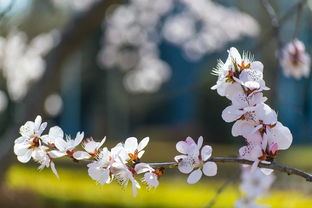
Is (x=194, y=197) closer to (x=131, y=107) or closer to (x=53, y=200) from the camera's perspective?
(x=53, y=200)

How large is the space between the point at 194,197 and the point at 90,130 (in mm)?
14613

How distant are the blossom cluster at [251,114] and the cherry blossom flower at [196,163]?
69 mm

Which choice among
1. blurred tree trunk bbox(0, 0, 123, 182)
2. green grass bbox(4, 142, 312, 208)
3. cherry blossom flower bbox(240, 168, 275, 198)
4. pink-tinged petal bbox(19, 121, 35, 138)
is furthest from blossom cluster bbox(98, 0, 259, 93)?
pink-tinged petal bbox(19, 121, 35, 138)

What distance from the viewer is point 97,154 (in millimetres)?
1274

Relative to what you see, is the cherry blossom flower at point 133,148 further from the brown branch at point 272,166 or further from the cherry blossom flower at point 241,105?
the cherry blossom flower at point 241,105

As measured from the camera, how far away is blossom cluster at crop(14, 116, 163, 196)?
48.4 inches

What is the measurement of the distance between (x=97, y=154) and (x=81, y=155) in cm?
3

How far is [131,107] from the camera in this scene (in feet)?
60.4

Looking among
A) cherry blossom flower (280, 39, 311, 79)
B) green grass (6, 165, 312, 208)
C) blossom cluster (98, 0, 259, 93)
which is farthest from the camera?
blossom cluster (98, 0, 259, 93)

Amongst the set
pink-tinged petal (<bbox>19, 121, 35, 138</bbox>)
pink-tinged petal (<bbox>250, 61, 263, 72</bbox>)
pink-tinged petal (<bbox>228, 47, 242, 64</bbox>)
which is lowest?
pink-tinged petal (<bbox>19, 121, 35, 138</bbox>)

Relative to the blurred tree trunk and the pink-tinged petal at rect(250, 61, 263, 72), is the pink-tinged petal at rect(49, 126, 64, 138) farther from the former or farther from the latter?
the blurred tree trunk

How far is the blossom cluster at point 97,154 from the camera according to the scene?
1.23 m

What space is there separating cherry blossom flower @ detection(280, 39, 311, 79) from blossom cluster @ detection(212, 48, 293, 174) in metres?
1.40

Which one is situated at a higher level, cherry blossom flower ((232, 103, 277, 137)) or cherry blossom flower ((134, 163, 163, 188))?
cherry blossom flower ((232, 103, 277, 137))
